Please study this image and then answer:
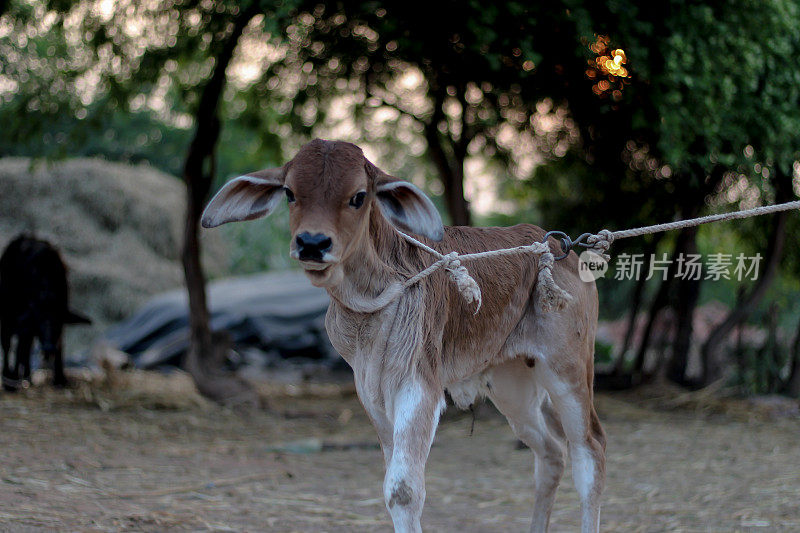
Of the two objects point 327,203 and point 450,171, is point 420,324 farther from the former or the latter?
point 450,171

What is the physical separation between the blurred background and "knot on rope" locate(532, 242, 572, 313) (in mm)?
2296

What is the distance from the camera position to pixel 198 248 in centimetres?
784

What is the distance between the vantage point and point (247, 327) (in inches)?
439

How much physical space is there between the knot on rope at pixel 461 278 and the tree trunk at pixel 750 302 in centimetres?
605

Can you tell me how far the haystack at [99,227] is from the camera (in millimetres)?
12984

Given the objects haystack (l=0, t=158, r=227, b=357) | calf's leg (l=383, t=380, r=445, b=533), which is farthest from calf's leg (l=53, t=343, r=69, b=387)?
calf's leg (l=383, t=380, r=445, b=533)

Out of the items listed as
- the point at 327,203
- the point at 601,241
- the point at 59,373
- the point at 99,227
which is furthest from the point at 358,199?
the point at 99,227

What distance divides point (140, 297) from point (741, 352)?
9.13 meters

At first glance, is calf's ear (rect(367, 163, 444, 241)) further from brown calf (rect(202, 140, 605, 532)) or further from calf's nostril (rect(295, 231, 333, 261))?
calf's nostril (rect(295, 231, 333, 261))

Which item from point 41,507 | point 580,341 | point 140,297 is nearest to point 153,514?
point 41,507

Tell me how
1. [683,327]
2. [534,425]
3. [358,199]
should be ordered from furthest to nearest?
[683,327] < [534,425] < [358,199]

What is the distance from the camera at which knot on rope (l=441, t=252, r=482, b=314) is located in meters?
3.20

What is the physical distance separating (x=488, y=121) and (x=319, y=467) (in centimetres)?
374

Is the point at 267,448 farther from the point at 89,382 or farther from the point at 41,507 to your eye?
the point at 89,382
